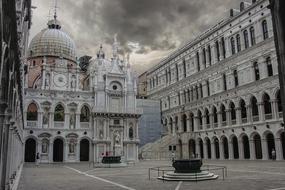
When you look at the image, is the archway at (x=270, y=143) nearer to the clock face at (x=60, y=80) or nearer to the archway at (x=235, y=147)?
the archway at (x=235, y=147)

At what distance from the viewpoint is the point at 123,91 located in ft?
157

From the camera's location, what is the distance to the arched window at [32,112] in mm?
42656

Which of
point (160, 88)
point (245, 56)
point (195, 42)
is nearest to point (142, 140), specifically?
point (160, 88)

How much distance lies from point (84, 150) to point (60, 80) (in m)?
10.9

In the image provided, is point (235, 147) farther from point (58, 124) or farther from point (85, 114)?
point (58, 124)

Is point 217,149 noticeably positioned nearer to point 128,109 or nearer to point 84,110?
point 128,109

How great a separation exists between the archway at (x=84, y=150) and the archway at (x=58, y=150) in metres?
2.80

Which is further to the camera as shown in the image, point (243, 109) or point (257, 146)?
point (243, 109)

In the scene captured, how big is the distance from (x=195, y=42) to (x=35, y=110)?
1037 inches

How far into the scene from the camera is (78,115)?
44.0 meters

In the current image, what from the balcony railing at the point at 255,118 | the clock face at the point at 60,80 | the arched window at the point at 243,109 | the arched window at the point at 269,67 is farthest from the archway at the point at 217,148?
the clock face at the point at 60,80

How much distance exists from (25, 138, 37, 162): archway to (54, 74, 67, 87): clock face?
8905 mm

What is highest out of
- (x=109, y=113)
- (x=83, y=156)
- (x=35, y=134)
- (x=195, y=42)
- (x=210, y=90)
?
(x=195, y=42)

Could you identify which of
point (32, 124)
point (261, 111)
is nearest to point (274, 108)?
point (261, 111)
